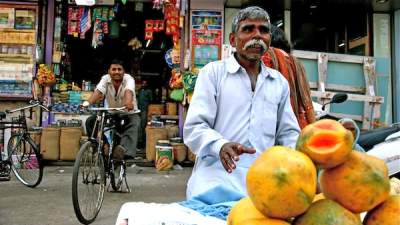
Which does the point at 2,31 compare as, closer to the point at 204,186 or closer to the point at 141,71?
Answer: the point at 141,71

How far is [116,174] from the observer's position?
614 cm

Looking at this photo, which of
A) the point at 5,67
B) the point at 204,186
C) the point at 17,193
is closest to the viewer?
the point at 204,186

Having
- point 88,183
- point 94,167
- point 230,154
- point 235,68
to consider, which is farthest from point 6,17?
point 230,154

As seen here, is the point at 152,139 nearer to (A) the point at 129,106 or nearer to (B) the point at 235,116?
(A) the point at 129,106

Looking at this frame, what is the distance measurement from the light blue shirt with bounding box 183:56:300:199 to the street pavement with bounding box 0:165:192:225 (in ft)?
9.52

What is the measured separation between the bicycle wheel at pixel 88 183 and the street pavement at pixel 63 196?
16 centimetres

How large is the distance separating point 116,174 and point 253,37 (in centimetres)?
440

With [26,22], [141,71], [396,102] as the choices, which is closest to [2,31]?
[26,22]

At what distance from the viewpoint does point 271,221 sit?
1.12 metres

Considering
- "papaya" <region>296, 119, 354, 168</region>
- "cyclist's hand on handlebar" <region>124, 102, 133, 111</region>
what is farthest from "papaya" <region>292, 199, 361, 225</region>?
"cyclist's hand on handlebar" <region>124, 102, 133, 111</region>

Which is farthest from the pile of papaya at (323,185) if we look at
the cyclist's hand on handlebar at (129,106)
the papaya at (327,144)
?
the cyclist's hand on handlebar at (129,106)

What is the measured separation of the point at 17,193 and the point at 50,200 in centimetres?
76

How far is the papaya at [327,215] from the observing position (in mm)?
1075

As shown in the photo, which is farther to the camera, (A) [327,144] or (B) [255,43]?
(B) [255,43]
